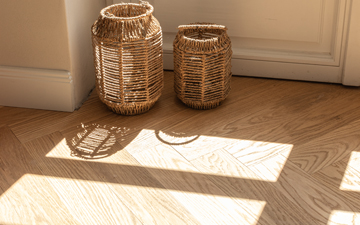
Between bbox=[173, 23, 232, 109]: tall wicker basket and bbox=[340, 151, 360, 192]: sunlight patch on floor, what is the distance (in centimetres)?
53

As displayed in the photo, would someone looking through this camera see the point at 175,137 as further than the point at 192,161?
Yes

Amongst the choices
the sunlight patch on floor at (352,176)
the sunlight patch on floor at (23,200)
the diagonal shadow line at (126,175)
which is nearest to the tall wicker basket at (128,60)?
the diagonal shadow line at (126,175)

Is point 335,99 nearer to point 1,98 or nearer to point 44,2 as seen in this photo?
point 44,2

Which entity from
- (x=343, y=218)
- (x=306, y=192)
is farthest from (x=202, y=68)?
(x=343, y=218)

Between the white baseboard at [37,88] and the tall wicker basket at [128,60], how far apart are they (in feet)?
0.44

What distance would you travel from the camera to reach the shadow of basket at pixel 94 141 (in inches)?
59.4

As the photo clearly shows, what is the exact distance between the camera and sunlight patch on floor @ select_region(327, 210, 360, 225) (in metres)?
1.19

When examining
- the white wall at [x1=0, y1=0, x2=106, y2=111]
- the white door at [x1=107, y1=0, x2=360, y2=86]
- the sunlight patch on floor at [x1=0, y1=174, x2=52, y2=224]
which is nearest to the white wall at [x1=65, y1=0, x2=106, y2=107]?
the white wall at [x1=0, y1=0, x2=106, y2=111]

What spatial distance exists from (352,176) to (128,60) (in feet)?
2.74

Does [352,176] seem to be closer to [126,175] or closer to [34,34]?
[126,175]

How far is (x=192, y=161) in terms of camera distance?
145 cm

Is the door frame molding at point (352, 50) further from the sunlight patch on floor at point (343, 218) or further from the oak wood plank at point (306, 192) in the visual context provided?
the sunlight patch on floor at point (343, 218)

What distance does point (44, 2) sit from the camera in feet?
5.19

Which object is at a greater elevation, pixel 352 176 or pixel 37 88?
pixel 37 88
